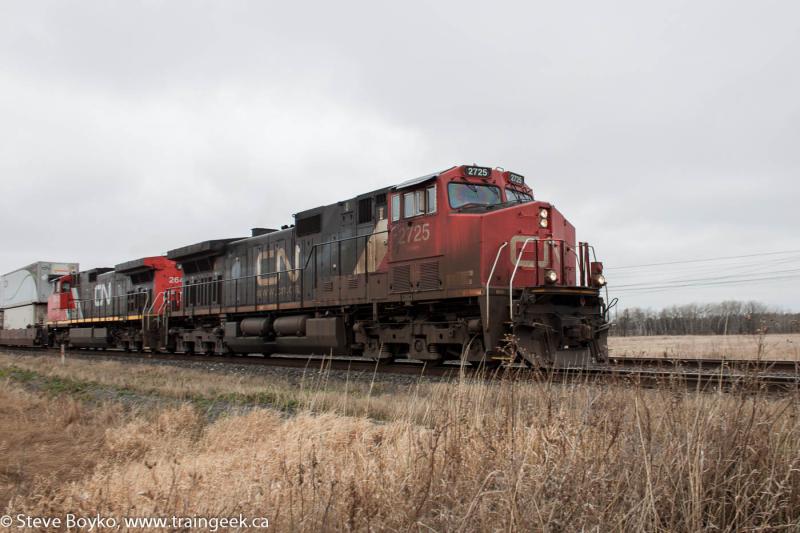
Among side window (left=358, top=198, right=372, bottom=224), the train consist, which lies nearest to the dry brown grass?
the train consist

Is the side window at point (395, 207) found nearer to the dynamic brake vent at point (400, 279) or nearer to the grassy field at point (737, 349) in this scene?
the dynamic brake vent at point (400, 279)

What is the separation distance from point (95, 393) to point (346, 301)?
524 cm

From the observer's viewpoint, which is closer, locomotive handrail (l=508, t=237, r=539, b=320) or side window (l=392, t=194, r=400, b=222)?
locomotive handrail (l=508, t=237, r=539, b=320)

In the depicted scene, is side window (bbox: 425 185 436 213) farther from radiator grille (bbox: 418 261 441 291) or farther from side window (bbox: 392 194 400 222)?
radiator grille (bbox: 418 261 441 291)

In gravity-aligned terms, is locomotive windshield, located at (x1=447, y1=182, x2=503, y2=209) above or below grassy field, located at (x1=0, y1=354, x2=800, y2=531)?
above

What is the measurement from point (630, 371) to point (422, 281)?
5566mm

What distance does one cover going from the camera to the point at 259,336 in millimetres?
16266

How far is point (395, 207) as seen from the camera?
476 inches

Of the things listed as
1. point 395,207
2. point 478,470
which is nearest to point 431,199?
point 395,207

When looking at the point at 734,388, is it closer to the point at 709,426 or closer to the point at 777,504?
the point at 709,426

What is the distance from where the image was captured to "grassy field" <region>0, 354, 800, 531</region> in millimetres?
3062

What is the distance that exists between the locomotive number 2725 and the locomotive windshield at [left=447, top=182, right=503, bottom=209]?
2.34 ft

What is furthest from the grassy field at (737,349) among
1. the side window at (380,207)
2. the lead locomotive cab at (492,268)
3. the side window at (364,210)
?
the side window at (364,210)

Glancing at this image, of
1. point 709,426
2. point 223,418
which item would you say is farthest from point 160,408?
point 709,426
